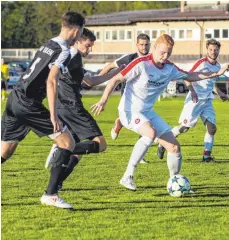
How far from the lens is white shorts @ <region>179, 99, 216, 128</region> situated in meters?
14.4

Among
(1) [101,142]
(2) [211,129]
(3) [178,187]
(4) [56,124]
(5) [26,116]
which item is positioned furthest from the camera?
(2) [211,129]

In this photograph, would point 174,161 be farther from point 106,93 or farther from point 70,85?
point 70,85

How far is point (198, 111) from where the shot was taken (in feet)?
47.4

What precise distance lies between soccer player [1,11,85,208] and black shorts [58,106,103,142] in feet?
3.64

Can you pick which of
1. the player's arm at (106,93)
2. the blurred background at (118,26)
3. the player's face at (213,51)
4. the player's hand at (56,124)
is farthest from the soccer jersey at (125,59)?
the blurred background at (118,26)

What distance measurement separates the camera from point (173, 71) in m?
10.6

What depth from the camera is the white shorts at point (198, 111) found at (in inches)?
567

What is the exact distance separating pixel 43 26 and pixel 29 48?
8.00 metres

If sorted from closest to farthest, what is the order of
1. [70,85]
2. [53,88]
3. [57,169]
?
[53,88] → [57,169] → [70,85]

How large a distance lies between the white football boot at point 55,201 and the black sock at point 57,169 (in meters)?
0.06

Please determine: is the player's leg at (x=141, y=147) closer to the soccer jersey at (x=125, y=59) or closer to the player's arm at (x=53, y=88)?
the player's arm at (x=53, y=88)

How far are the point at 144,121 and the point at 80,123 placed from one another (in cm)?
81

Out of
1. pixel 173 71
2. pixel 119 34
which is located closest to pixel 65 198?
pixel 173 71

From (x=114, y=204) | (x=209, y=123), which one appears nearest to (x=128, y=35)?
(x=209, y=123)
